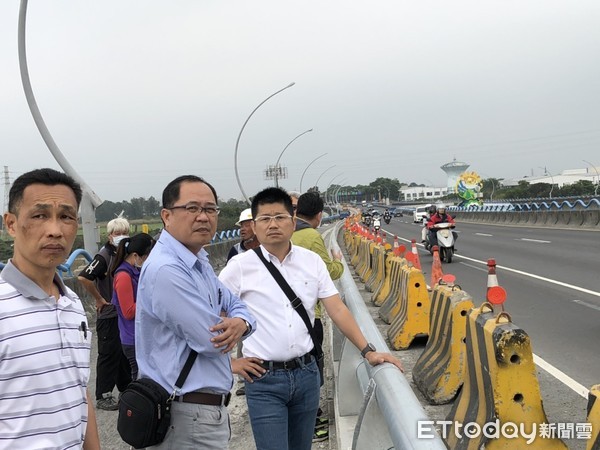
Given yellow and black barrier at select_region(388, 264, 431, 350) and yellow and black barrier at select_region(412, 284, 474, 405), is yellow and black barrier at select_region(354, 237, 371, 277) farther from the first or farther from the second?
yellow and black barrier at select_region(412, 284, 474, 405)

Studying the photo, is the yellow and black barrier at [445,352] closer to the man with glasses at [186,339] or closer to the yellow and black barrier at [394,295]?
the yellow and black barrier at [394,295]

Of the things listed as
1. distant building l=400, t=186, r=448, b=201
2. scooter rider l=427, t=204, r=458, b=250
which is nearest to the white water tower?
distant building l=400, t=186, r=448, b=201

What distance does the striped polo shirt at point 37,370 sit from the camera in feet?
5.57

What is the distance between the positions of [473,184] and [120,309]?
73726 millimetres

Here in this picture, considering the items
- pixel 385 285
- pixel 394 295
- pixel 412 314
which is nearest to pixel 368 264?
pixel 385 285

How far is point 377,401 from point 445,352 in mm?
2763

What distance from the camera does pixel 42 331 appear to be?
1789 mm

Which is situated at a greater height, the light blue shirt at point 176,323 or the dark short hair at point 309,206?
the dark short hair at point 309,206

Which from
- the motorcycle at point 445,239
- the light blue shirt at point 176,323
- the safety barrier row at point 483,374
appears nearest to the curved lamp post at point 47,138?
the safety barrier row at point 483,374

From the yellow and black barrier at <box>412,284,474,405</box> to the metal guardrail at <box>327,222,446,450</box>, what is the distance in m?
1.05

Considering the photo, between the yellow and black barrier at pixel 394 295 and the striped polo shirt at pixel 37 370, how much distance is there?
625 centimetres

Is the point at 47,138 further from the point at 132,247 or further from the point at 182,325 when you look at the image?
the point at 182,325

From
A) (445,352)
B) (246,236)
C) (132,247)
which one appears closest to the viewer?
(132,247)

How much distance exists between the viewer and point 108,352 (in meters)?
5.52
